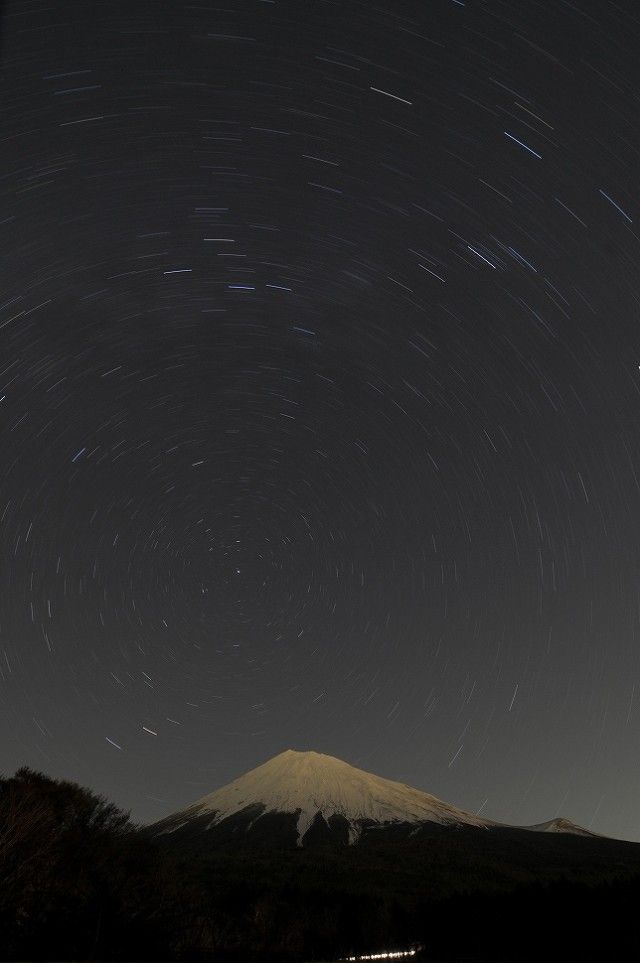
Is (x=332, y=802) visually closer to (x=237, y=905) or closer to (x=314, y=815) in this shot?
(x=314, y=815)

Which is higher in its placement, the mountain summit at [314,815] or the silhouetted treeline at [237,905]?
the mountain summit at [314,815]

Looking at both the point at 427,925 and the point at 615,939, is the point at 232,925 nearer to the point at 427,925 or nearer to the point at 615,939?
the point at 427,925

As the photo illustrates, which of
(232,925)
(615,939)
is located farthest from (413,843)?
(232,925)

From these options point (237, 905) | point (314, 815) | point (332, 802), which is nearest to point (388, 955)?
point (237, 905)

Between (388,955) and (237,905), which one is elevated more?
(237,905)

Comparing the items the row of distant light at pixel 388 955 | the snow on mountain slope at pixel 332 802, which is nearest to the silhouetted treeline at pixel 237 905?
the row of distant light at pixel 388 955

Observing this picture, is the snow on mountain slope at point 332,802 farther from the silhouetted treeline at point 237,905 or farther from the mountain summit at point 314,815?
the silhouetted treeline at point 237,905
